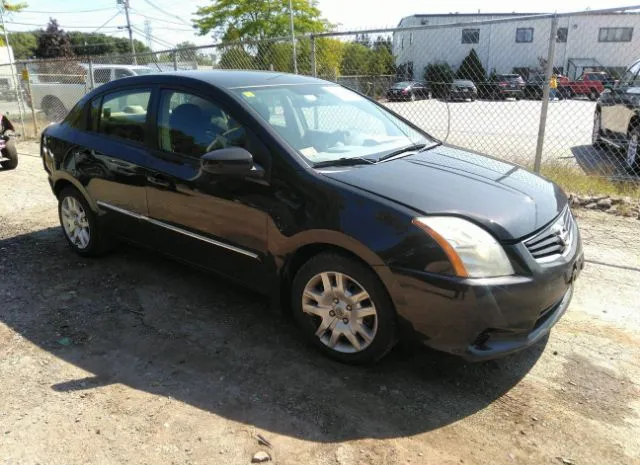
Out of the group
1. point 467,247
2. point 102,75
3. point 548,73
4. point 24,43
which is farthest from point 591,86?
point 24,43

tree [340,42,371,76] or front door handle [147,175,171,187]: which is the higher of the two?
tree [340,42,371,76]

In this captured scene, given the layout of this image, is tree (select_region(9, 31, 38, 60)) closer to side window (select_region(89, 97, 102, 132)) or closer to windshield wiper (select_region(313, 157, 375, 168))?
side window (select_region(89, 97, 102, 132))

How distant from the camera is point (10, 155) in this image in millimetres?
8969

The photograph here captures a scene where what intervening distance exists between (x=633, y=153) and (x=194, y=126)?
6.58m

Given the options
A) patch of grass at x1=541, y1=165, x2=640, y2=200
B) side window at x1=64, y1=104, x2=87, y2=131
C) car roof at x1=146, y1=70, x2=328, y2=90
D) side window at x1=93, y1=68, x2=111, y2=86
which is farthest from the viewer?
side window at x1=93, y1=68, x2=111, y2=86

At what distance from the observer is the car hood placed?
277 cm

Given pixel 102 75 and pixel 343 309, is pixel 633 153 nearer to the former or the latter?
pixel 343 309

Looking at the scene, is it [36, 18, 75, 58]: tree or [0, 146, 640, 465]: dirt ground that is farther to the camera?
[36, 18, 75, 58]: tree

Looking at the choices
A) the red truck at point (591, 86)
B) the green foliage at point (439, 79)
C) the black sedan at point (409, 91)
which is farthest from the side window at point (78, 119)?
the red truck at point (591, 86)

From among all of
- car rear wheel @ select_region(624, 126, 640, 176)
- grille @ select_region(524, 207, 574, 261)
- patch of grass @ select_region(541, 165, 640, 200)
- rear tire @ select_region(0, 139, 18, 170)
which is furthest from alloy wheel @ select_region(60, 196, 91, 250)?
car rear wheel @ select_region(624, 126, 640, 176)

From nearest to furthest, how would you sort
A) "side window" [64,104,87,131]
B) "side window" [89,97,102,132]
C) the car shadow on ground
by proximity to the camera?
the car shadow on ground < "side window" [89,97,102,132] < "side window" [64,104,87,131]

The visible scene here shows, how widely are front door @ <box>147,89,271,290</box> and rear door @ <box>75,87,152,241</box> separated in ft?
0.58

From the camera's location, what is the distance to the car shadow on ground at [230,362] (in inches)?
108

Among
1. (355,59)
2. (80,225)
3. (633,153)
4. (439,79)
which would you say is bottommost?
(80,225)
